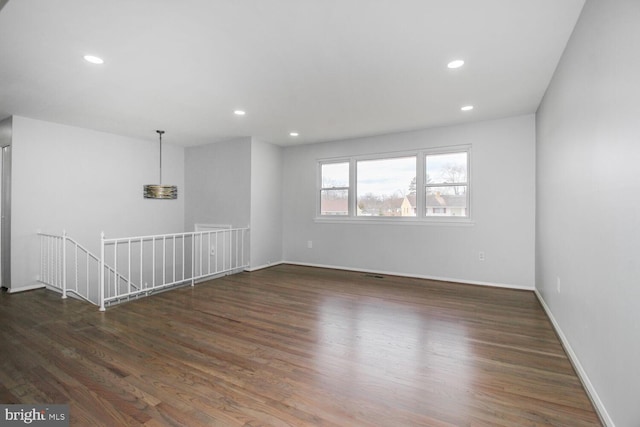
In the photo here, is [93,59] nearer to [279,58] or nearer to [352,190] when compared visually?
[279,58]

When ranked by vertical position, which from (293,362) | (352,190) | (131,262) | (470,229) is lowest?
(293,362)

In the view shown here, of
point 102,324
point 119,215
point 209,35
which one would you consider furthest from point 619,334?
point 119,215

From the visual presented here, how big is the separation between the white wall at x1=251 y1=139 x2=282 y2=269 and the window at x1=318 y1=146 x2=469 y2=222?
3.13 feet

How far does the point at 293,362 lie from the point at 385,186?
12.6 feet

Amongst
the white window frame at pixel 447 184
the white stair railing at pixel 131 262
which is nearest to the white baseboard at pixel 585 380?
the white window frame at pixel 447 184

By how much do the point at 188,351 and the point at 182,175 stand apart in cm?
495

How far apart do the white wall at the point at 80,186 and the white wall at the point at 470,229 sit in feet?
10.6

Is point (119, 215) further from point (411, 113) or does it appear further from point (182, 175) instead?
point (411, 113)

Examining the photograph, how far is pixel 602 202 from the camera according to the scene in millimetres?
1729

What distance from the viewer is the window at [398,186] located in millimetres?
4844

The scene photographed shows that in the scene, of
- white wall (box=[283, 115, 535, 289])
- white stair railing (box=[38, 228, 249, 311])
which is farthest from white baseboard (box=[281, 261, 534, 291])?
white stair railing (box=[38, 228, 249, 311])

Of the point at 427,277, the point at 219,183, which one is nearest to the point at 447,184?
the point at 427,277

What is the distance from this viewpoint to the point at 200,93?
350cm


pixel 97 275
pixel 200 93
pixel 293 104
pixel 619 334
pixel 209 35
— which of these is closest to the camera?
pixel 619 334
